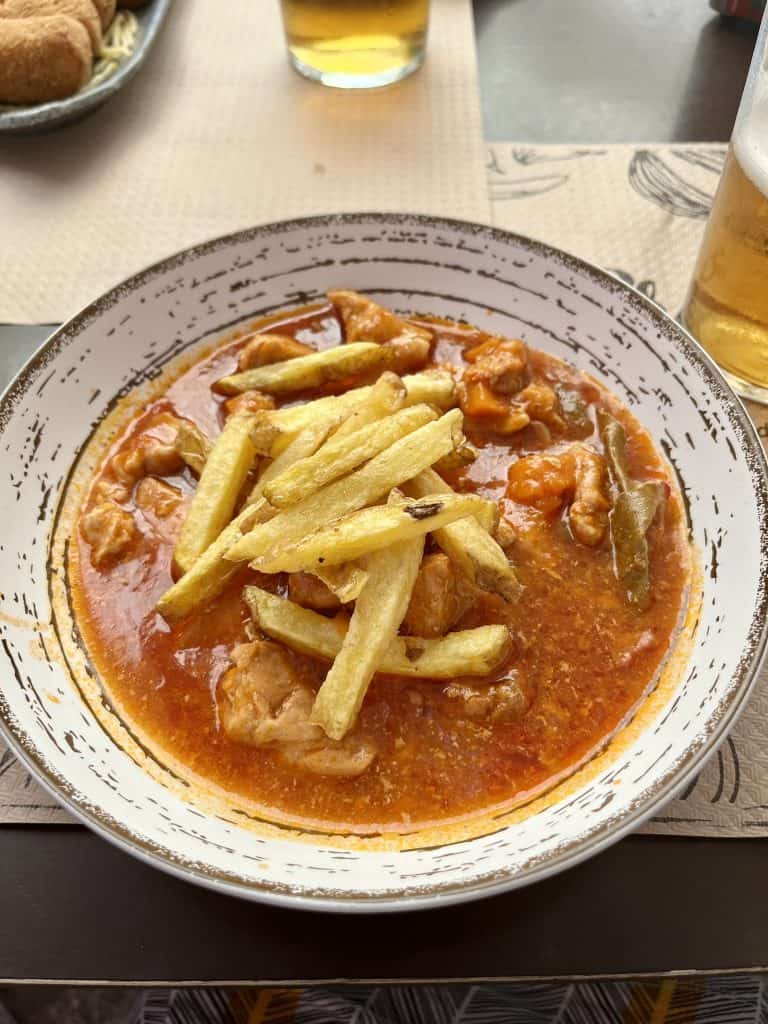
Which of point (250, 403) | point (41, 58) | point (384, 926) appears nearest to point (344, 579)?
point (384, 926)

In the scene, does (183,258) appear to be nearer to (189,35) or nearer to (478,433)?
(478,433)

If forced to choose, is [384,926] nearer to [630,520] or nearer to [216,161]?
[630,520]

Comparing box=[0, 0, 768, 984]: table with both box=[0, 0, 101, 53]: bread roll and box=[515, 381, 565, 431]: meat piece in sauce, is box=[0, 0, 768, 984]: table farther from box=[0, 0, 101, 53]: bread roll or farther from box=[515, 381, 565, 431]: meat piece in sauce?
box=[0, 0, 101, 53]: bread roll

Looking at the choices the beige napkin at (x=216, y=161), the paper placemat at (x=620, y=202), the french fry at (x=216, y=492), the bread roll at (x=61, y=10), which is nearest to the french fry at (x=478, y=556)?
the french fry at (x=216, y=492)

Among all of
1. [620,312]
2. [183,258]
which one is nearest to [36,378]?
[183,258]

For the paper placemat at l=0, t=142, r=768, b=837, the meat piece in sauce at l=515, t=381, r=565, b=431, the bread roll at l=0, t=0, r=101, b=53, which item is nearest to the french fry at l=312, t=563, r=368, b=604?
the meat piece in sauce at l=515, t=381, r=565, b=431

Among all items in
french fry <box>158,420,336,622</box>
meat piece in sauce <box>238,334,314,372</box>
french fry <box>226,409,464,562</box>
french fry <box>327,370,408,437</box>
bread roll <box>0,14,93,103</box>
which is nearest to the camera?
french fry <box>226,409,464,562</box>
